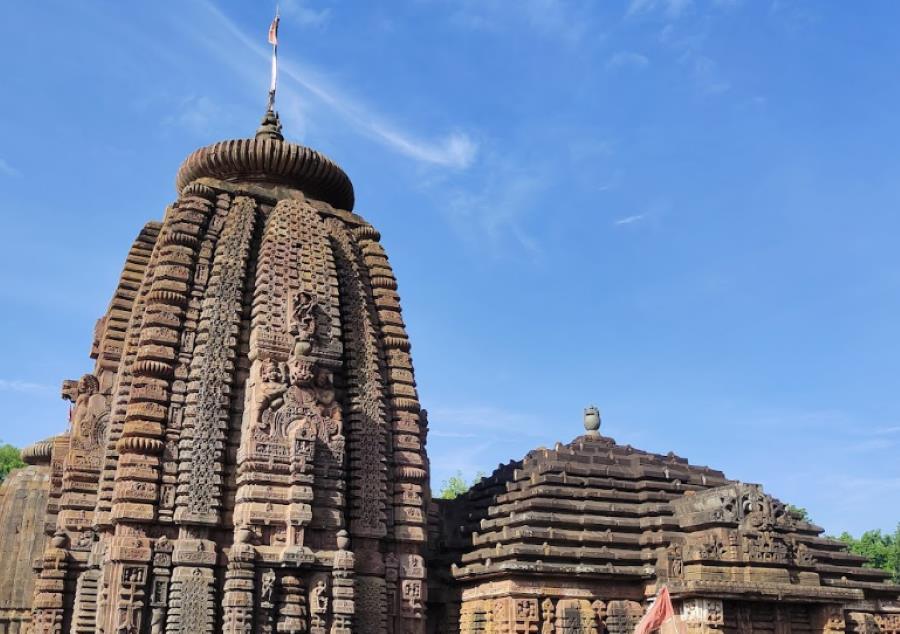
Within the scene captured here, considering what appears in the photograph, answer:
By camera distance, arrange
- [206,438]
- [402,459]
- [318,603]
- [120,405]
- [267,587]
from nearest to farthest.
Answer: [267,587] → [318,603] → [206,438] → [120,405] → [402,459]

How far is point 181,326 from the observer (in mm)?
17062

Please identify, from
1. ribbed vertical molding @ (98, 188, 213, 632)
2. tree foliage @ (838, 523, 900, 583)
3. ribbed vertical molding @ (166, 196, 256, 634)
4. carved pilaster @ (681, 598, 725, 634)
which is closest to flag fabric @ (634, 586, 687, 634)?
carved pilaster @ (681, 598, 725, 634)

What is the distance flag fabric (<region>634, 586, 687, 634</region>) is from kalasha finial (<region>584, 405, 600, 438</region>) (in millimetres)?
5252

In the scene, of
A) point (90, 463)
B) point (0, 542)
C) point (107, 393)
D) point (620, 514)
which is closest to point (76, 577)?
point (90, 463)

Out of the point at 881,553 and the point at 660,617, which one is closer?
the point at 660,617

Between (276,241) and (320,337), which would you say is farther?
(276,241)

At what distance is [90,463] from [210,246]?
5495mm

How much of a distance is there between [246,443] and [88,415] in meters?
6.07

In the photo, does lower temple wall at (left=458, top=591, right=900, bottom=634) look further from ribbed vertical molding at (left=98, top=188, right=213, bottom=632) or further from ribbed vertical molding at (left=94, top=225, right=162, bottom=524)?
ribbed vertical molding at (left=94, top=225, right=162, bottom=524)

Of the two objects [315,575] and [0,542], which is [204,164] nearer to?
[315,575]

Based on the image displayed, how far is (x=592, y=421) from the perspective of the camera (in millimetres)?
20953

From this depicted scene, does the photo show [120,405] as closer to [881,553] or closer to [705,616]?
[705,616]

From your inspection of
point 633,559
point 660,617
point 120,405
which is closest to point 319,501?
point 120,405

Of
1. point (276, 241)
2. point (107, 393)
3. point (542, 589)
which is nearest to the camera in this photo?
point (542, 589)
